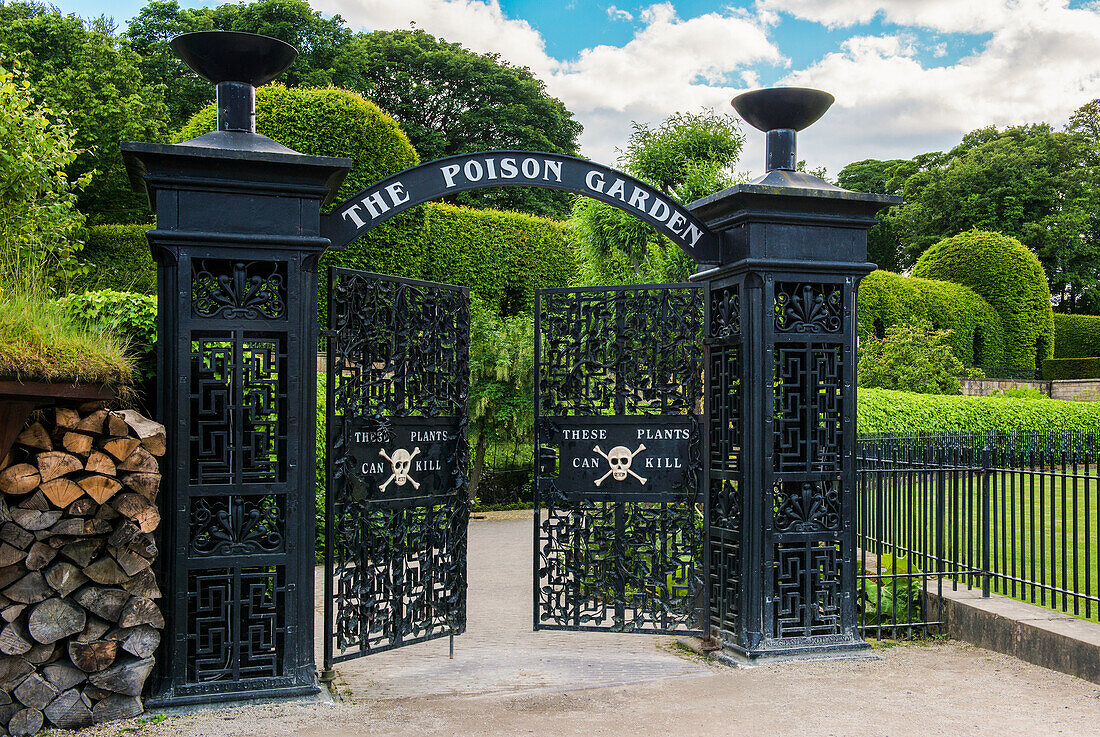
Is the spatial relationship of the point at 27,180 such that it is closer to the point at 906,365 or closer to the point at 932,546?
the point at 932,546

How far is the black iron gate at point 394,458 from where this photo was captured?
219 inches

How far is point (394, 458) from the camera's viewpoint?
19.1 feet

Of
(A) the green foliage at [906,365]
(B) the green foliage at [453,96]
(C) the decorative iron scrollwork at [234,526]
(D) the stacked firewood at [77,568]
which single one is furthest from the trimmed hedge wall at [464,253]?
(D) the stacked firewood at [77,568]

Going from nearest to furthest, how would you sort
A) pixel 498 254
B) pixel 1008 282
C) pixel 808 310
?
pixel 808 310
pixel 498 254
pixel 1008 282

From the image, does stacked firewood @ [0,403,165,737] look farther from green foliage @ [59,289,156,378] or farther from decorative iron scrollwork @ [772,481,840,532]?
decorative iron scrollwork @ [772,481,840,532]

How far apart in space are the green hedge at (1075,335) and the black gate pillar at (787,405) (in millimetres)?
40870

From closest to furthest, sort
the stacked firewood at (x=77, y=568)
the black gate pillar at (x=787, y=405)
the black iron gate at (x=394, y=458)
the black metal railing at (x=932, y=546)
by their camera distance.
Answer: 1. the stacked firewood at (x=77, y=568)
2. the black iron gate at (x=394, y=458)
3. the black gate pillar at (x=787, y=405)
4. the black metal railing at (x=932, y=546)

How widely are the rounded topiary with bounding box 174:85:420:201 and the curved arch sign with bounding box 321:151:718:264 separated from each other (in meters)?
9.97

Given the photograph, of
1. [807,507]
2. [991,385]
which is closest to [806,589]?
[807,507]

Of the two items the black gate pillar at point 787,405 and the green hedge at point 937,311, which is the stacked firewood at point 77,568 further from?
the green hedge at point 937,311

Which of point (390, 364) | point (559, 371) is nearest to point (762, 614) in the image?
point (559, 371)

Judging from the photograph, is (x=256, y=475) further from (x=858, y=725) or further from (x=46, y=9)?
(x=46, y=9)

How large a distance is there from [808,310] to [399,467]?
3.00 meters

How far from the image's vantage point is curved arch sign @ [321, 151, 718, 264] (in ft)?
18.4
